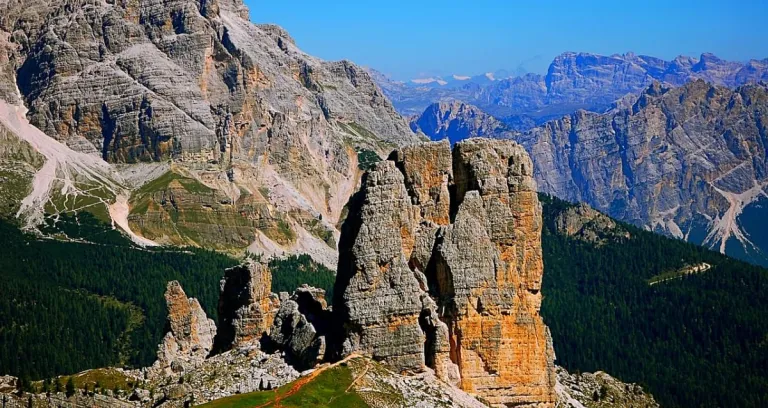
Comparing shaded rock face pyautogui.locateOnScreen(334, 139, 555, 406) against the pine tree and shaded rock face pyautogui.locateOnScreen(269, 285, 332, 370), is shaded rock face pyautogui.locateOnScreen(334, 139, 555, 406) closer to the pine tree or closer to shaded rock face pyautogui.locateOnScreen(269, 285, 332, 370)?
shaded rock face pyautogui.locateOnScreen(269, 285, 332, 370)

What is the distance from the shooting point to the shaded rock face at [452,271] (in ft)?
282

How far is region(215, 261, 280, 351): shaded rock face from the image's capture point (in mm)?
104125

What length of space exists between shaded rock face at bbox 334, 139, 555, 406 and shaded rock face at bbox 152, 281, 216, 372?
32.3 metres

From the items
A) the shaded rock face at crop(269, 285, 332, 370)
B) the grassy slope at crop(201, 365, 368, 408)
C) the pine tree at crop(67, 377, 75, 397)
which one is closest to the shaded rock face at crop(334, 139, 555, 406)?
the shaded rock face at crop(269, 285, 332, 370)

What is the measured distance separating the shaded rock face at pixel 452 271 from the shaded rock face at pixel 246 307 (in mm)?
17660

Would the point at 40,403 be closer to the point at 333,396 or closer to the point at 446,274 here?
the point at 333,396

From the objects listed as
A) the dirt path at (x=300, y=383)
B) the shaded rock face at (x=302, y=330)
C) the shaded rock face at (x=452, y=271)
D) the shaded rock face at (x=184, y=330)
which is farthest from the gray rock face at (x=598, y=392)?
the shaded rock face at (x=184, y=330)

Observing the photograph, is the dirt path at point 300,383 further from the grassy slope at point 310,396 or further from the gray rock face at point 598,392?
the gray rock face at point 598,392

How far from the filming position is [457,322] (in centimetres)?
8888

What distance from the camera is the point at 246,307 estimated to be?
345 ft

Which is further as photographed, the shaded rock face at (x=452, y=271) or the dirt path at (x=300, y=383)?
the shaded rock face at (x=452, y=271)

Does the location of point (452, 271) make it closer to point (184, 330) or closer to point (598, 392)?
point (598, 392)

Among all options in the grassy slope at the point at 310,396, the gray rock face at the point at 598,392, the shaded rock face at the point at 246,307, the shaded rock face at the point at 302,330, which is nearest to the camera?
the grassy slope at the point at 310,396

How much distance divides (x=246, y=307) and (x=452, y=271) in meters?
24.3
